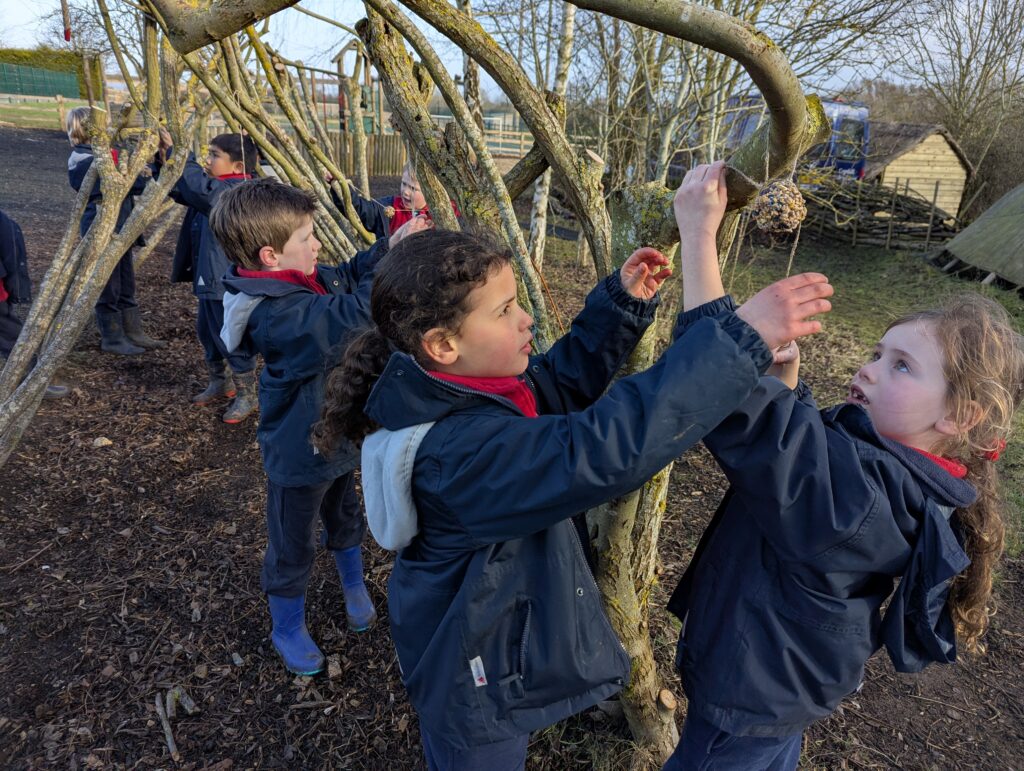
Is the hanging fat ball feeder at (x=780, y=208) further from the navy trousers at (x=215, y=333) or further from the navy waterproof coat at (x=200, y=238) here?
the navy trousers at (x=215, y=333)

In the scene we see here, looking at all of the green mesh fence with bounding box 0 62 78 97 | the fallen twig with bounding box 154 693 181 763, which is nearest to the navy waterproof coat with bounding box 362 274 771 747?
the fallen twig with bounding box 154 693 181 763

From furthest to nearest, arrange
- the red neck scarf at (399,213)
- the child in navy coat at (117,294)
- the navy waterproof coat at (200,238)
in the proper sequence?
the child in navy coat at (117,294) → the navy waterproof coat at (200,238) → the red neck scarf at (399,213)

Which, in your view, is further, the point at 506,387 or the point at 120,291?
the point at 120,291

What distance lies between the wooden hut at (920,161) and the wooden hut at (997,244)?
2.52 meters

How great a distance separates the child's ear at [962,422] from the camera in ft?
4.22

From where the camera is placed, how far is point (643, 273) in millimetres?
1451

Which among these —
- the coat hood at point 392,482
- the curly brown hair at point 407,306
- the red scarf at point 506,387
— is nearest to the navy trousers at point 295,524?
the curly brown hair at point 407,306

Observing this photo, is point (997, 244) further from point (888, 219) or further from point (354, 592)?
point (354, 592)

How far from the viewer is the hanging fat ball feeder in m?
1.23

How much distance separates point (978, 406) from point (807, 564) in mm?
464

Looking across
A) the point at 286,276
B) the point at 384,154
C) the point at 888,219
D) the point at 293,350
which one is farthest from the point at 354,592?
the point at 384,154

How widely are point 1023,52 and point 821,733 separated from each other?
14.9 metres

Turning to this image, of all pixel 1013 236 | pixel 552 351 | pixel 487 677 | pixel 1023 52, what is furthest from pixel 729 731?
pixel 1023 52

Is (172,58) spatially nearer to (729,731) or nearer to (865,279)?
(729,731)
